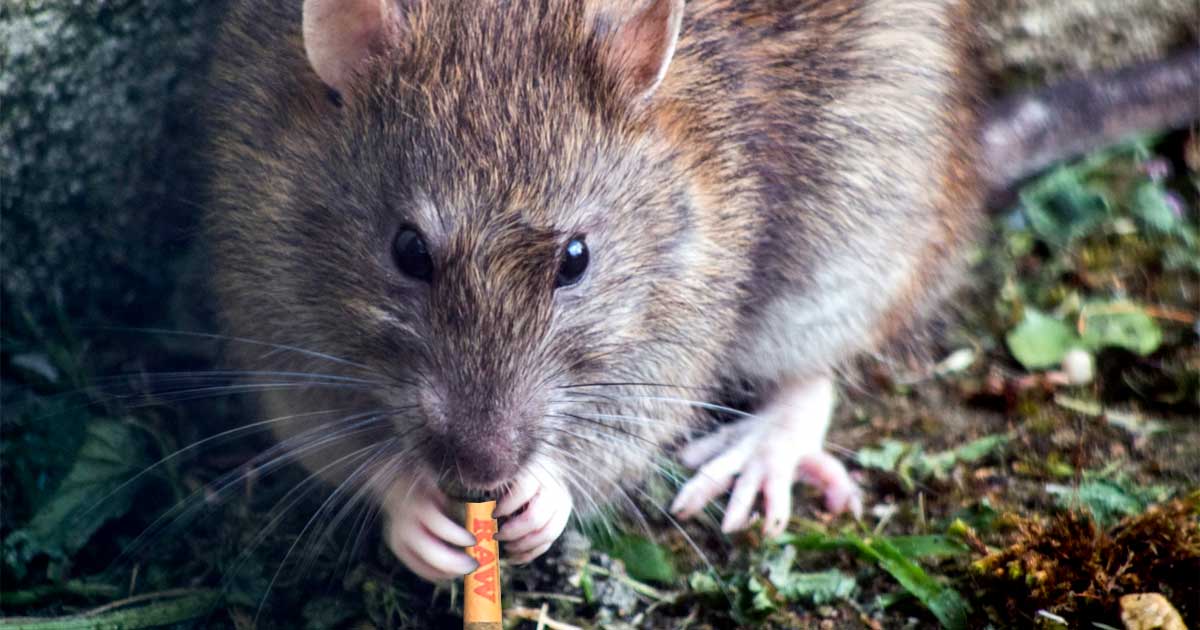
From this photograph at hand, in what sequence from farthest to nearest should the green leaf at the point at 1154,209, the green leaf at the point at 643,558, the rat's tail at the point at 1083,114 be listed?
the green leaf at the point at 1154,209
the rat's tail at the point at 1083,114
the green leaf at the point at 643,558

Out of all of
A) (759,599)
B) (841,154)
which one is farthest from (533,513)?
(841,154)

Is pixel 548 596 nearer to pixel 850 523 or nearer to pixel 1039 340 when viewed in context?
pixel 850 523

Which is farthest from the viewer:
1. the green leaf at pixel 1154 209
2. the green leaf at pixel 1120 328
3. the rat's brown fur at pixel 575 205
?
the green leaf at pixel 1154 209

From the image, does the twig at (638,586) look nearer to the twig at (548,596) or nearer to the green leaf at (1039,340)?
the twig at (548,596)

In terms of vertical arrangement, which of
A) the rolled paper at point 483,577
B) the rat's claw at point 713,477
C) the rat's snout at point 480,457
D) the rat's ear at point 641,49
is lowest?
the rat's claw at point 713,477

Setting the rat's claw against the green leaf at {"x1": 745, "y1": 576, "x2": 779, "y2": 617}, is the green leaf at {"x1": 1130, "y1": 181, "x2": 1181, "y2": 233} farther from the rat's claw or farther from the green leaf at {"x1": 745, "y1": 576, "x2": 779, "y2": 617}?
the green leaf at {"x1": 745, "y1": 576, "x2": 779, "y2": 617}

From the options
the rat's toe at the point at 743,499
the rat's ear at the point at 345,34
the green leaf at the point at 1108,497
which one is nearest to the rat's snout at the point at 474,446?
the rat's ear at the point at 345,34

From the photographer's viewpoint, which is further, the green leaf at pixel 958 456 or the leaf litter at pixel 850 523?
the green leaf at pixel 958 456

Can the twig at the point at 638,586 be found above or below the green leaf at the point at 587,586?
below
